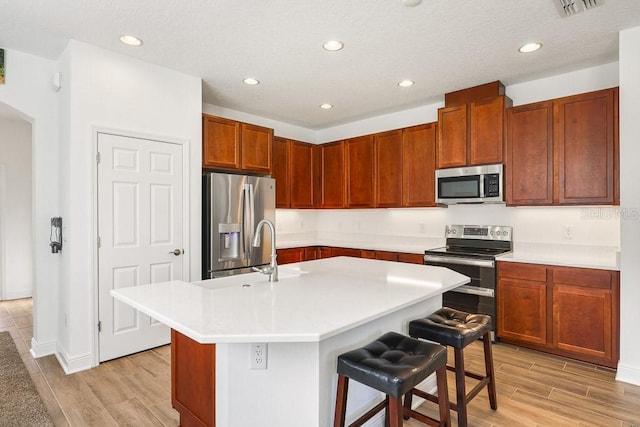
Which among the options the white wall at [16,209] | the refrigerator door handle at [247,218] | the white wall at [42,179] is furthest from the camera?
the white wall at [16,209]

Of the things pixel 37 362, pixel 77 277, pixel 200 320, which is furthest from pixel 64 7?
pixel 37 362

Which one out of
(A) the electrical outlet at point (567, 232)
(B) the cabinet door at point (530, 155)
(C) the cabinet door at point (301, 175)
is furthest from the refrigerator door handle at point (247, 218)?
(A) the electrical outlet at point (567, 232)

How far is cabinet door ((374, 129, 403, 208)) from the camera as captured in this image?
4.62 meters

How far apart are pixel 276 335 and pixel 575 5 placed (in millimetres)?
2840

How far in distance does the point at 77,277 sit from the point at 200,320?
7.26ft

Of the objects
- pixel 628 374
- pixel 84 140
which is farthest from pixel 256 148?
pixel 628 374

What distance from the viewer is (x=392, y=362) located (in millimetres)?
1639

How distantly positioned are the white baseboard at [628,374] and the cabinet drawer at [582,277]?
1.98ft

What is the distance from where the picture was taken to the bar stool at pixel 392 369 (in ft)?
4.86

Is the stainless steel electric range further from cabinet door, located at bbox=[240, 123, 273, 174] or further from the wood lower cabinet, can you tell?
cabinet door, located at bbox=[240, 123, 273, 174]

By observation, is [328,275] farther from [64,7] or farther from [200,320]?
[64,7]

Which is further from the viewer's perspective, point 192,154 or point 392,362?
point 192,154

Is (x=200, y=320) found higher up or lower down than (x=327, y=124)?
lower down

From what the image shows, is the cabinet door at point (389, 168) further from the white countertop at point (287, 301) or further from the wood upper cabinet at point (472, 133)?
the white countertop at point (287, 301)
